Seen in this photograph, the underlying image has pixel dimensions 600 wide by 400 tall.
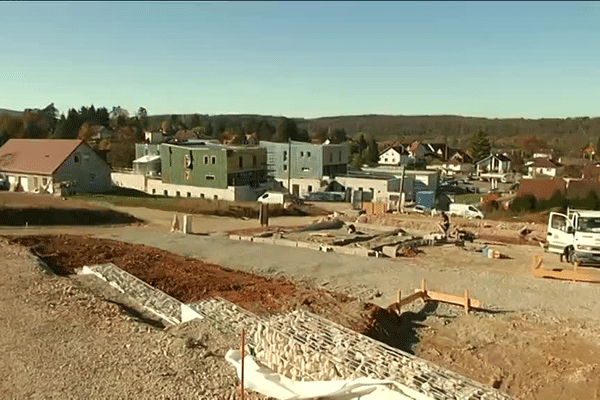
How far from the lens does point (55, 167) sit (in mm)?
36219

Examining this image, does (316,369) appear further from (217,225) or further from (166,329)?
(217,225)

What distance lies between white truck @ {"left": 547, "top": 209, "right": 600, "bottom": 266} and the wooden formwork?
215 inches

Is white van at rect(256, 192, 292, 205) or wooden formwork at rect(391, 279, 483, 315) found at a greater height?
wooden formwork at rect(391, 279, 483, 315)

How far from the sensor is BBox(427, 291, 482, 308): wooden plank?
12.9 metres

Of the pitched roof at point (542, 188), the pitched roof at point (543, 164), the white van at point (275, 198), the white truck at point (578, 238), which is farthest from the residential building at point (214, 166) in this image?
the pitched roof at point (543, 164)

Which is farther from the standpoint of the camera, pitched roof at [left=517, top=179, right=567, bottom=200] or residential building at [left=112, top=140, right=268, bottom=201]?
residential building at [left=112, top=140, right=268, bottom=201]

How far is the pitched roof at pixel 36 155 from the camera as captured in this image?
36.9 m

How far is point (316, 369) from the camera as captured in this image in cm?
814

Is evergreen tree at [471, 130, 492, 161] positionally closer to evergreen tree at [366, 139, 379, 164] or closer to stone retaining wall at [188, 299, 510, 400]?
evergreen tree at [366, 139, 379, 164]

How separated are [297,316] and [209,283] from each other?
215 inches

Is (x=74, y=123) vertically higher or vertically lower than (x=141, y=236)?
higher

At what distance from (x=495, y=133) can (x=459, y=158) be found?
301 feet

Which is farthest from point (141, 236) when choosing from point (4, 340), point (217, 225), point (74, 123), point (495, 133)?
point (495, 133)

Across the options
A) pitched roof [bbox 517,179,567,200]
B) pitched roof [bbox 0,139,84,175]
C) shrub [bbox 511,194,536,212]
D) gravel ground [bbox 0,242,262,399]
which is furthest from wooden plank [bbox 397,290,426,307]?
pitched roof [bbox 0,139,84,175]
